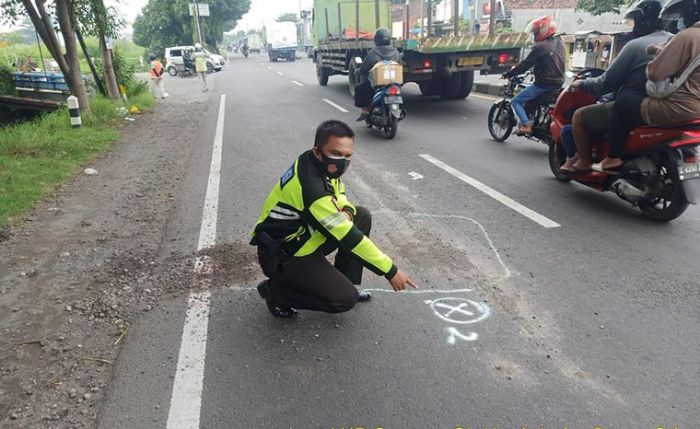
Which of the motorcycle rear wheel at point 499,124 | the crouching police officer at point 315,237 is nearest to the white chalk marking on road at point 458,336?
the crouching police officer at point 315,237

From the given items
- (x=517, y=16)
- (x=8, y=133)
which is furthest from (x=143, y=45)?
(x=8, y=133)

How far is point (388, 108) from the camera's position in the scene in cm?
888

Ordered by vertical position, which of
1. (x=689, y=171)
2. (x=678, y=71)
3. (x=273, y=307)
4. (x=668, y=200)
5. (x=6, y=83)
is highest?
(x=678, y=71)

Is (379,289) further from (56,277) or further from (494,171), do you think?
(494,171)

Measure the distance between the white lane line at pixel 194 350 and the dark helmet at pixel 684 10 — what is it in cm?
446

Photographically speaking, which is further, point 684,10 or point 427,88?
point 427,88

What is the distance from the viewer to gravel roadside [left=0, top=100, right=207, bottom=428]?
2709mm

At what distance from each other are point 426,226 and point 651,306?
79.9 inches

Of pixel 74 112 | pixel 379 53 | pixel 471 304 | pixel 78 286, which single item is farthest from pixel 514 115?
pixel 74 112

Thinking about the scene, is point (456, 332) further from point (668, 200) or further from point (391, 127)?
point (391, 127)

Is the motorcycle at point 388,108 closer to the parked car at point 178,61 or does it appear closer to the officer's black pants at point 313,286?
the officer's black pants at point 313,286

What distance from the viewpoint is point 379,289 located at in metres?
3.72

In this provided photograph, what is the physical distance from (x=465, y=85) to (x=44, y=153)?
9.52 m

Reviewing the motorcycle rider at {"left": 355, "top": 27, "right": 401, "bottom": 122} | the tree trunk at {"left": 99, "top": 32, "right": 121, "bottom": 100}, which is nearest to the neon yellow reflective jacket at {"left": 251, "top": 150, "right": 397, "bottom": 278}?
the motorcycle rider at {"left": 355, "top": 27, "right": 401, "bottom": 122}
